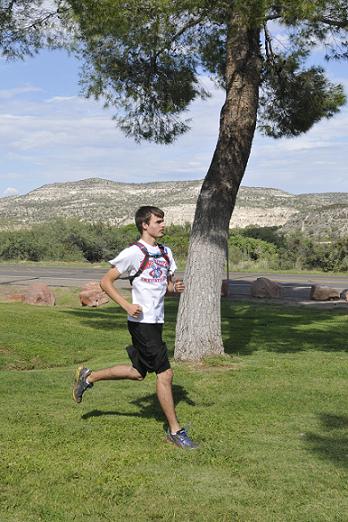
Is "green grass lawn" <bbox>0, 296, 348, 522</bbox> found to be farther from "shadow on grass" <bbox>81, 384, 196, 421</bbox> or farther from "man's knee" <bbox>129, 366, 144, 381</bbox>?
"man's knee" <bbox>129, 366, 144, 381</bbox>

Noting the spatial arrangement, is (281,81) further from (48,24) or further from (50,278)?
(50,278)

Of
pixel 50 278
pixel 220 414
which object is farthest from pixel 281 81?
pixel 50 278

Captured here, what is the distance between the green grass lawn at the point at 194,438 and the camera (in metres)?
4.25

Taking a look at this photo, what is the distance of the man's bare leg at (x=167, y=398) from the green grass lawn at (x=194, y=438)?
0.16m

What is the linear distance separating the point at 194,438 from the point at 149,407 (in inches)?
44.7

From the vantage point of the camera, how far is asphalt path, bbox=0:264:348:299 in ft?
71.2

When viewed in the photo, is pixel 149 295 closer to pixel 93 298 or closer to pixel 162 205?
pixel 93 298

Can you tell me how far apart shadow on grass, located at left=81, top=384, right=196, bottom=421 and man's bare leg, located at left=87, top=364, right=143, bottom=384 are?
0.32 metres

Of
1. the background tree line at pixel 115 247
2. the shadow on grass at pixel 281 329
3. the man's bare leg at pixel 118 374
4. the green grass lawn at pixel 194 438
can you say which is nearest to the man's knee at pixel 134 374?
the man's bare leg at pixel 118 374

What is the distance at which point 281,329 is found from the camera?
41.9 feet

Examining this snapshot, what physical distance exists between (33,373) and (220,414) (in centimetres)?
291

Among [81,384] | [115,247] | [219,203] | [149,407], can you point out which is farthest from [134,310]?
[115,247]

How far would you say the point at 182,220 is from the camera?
95625 millimetres

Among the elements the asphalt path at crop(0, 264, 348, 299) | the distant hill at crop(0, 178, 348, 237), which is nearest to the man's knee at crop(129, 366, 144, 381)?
the asphalt path at crop(0, 264, 348, 299)
